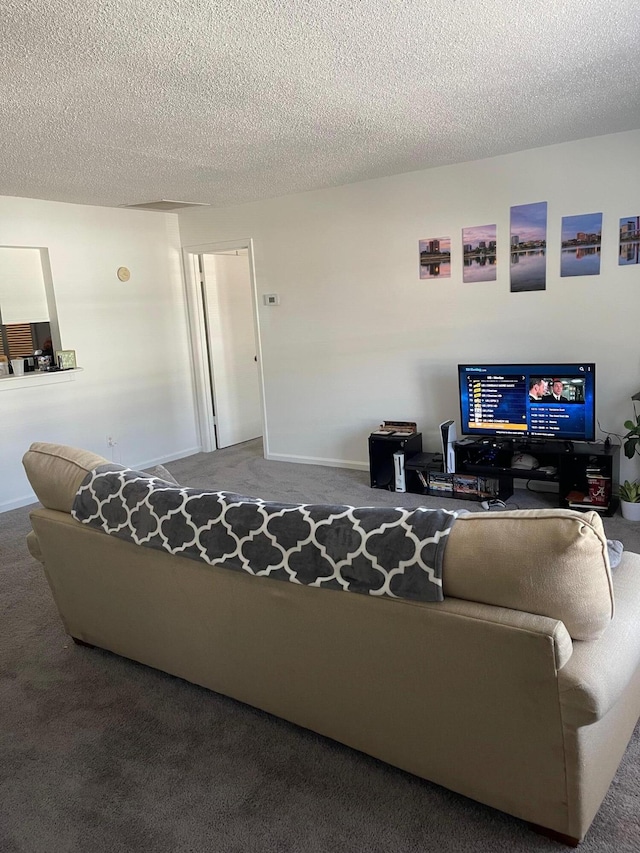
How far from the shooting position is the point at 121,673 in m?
2.63

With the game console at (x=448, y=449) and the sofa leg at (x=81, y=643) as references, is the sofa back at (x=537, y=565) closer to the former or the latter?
the sofa leg at (x=81, y=643)

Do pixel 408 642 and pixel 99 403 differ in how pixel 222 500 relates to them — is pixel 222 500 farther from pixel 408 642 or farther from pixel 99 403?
pixel 99 403

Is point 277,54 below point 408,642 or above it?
above

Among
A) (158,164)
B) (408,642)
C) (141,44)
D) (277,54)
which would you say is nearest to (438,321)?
(158,164)

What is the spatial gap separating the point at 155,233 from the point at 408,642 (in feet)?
17.1

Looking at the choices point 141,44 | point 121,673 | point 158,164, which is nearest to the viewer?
point 141,44

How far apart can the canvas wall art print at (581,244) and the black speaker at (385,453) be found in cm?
163

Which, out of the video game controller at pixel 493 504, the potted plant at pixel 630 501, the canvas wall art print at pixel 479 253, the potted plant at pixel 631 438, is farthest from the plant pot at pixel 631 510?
the canvas wall art print at pixel 479 253

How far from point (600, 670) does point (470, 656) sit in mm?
301

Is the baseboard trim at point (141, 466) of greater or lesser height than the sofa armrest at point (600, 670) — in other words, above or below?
below

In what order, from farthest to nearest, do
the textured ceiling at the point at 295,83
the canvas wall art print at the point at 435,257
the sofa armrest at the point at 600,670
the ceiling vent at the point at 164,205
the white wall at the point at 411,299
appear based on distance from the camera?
the ceiling vent at the point at 164,205 < the canvas wall art print at the point at 435,257 < the white wall at the point at 411,299 < the textured ceiling at the point at 295,83 < the sofa armrest at the point at 600,670

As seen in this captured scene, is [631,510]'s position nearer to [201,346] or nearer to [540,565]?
[540,565]

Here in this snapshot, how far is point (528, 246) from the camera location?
4.43m

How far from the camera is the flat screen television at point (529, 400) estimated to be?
4137mm
